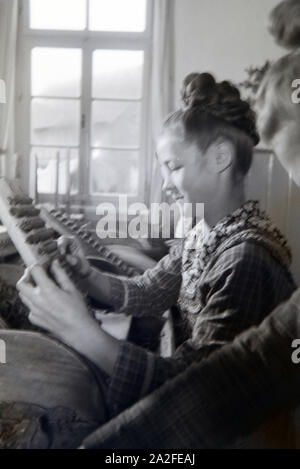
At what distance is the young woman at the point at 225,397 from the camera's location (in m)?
0.59

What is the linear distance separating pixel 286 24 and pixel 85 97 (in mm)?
323

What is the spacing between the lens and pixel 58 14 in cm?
71

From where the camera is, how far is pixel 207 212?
0.68 m

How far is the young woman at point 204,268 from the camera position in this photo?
0.59m

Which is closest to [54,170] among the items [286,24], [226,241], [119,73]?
[119,73]

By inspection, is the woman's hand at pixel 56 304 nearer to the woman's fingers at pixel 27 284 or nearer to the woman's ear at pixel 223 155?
the woman's fingers at pixel 27 284

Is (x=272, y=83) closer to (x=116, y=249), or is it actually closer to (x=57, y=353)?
(x=116, y=249)

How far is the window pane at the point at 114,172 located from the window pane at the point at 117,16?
19cm

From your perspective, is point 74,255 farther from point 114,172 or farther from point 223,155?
point 223,155

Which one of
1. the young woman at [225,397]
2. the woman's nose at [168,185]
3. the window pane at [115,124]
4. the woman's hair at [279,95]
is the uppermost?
the woman's hair at [279,95]

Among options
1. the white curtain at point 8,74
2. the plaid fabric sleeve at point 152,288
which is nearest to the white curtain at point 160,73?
the plaid fabric sleeve at point 152,288

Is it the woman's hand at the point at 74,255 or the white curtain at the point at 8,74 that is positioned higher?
the white curtain at the point at 8,74

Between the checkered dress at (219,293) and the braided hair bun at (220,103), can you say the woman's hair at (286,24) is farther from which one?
the checkered dress at (219,293)

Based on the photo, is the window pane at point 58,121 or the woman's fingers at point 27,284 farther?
the window pane at point 58,121
